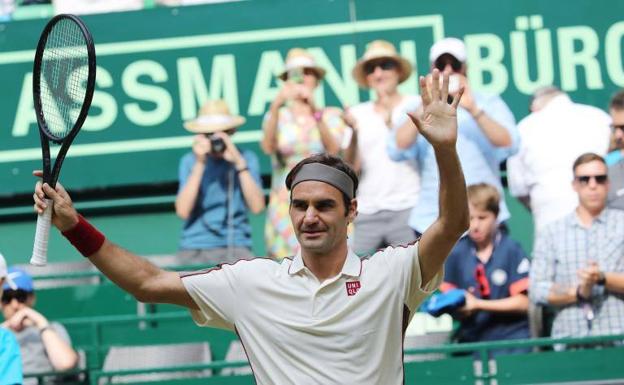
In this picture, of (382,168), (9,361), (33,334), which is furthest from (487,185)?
(9,361)

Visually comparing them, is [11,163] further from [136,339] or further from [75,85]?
[75,85]

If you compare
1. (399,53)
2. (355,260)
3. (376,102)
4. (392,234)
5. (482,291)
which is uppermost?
(399,53)

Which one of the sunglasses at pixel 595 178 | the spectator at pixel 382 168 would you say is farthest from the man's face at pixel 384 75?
the sunglasses at pixel 595 178

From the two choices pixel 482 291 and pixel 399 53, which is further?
pixel 399 53

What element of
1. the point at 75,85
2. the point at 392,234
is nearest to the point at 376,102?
the point at 392,234

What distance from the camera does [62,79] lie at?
16.0 ft

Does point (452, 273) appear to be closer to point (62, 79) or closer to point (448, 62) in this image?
point (448, 62)

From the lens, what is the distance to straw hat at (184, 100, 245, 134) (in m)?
9.22

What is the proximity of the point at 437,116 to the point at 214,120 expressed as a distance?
198 inches

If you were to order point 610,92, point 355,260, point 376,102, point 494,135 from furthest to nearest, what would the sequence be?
point 610,92 → point 376,102 → point 494,135 → point 355,260

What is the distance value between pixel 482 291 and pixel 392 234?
3.65 feet

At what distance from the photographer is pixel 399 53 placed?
33.0 feet

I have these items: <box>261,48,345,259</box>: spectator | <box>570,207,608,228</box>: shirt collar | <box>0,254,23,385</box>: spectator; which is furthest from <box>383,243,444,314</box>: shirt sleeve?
<box>261,48,345,259</box>: spectator

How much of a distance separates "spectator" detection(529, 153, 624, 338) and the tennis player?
295cm
